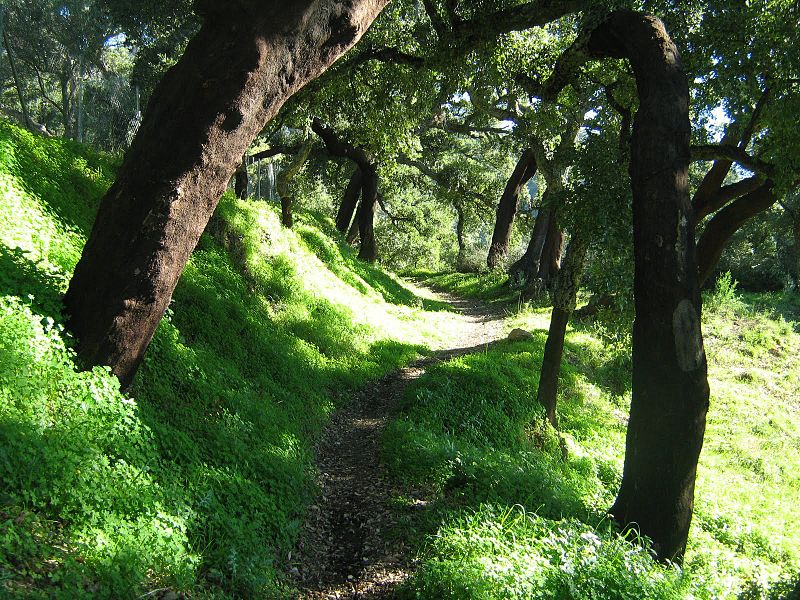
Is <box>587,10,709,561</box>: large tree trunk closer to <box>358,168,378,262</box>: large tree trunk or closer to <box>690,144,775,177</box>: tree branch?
<box>690,144,775,177</box>: tree branch

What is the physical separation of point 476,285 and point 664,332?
22.0 m

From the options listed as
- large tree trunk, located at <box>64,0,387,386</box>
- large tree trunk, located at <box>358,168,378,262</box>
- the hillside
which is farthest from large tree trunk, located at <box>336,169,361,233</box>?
large tree trunk, located at <box>64,0,387,386</box>

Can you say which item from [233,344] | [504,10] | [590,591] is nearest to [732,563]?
[590,591]

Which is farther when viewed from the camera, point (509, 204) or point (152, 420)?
point (509, 204)

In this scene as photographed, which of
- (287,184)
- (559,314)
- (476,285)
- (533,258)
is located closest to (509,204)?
(533,258)

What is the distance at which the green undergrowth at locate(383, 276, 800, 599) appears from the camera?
14.0 ft

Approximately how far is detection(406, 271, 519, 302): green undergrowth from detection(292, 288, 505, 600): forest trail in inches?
579

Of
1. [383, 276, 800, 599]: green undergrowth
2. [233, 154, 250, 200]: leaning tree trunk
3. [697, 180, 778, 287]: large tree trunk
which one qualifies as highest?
[697, 180, 778, 287]: large tree trunk

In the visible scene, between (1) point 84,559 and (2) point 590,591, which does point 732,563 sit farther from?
(1) point 84,559

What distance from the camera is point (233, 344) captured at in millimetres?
7746

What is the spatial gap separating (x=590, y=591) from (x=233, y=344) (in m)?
5.48

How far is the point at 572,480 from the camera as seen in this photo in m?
7.44

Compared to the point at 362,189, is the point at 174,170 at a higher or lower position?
lower

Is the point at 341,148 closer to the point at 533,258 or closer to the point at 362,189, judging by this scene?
the point at 362,189
